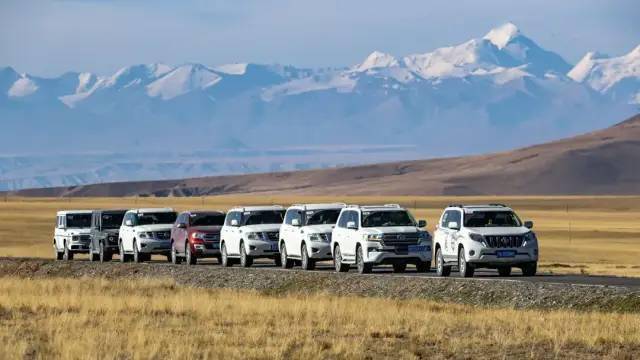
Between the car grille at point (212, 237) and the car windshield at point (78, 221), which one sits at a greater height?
the car windshield at point (78, 221)

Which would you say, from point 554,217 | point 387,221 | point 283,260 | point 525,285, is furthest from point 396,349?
A: point 554,217

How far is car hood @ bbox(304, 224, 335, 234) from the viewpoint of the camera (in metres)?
45.2

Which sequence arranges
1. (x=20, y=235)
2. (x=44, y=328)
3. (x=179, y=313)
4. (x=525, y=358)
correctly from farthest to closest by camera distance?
1. (x=20, y=235)
2. (x=179, y=313)
3. (x=44, y=328)
4. (x=525, y=358)

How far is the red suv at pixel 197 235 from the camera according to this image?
52438 mm

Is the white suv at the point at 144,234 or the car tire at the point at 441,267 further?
the white suv at the point at 144,234

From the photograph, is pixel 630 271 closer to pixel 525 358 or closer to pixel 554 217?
pixel 525 358

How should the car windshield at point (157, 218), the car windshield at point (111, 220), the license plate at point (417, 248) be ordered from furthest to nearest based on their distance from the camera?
the car windshield at point (111, 220) → the car windshield at point (157, 218) → the license plate at point (417, 248)

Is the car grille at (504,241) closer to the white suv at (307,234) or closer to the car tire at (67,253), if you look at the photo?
the white suv at (307,234)

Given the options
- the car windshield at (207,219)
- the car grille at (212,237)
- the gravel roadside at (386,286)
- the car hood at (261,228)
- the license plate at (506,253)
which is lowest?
the gravel roadside at (386,286)

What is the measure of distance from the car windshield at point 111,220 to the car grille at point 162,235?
453cm

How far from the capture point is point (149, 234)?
5566cm

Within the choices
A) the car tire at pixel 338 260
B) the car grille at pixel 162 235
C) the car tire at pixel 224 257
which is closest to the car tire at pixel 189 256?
the car tire at pixel 224 257

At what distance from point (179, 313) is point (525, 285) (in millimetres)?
7783

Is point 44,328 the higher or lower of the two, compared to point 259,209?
lower
